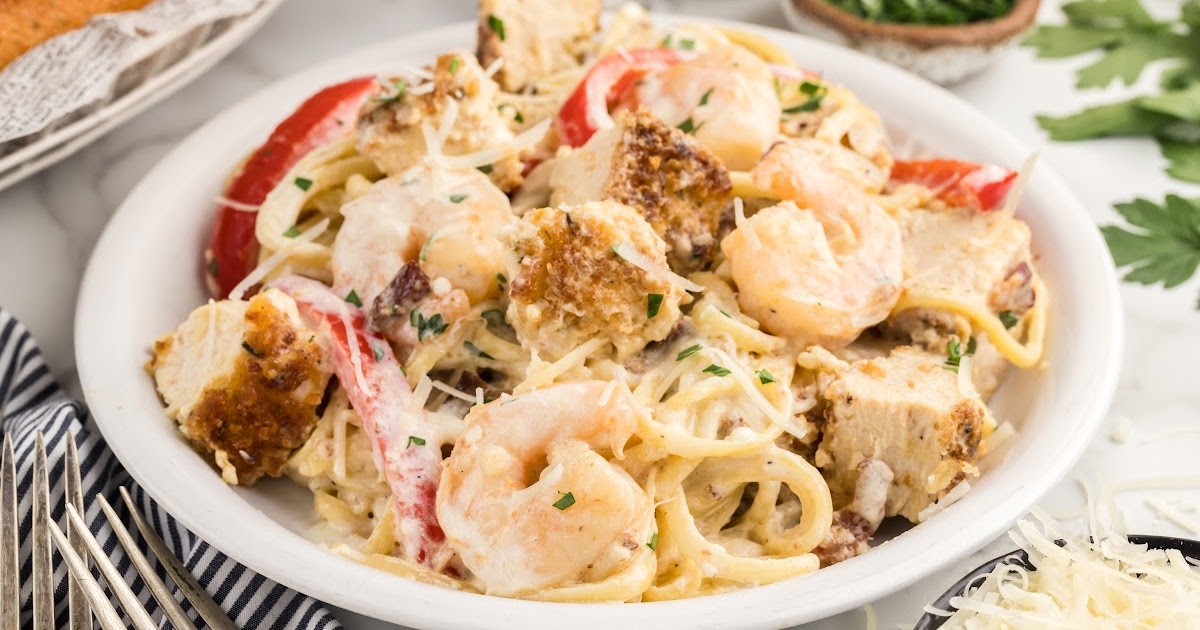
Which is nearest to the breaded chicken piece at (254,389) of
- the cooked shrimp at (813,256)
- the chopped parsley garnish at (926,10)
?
the cooked shrimp at (813,256)

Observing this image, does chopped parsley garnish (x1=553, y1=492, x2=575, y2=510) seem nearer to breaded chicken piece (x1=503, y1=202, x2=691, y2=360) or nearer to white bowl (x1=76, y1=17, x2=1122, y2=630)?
white bowl (x1=76, y1=17, x2=1122, y2=630)

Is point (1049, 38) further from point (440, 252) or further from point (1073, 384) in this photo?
point (440, 252)

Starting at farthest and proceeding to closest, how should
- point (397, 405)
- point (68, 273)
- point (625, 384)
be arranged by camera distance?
point (68, 273) → point (397, 405) → point (625, 384)

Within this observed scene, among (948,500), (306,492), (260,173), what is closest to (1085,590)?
(948,500)

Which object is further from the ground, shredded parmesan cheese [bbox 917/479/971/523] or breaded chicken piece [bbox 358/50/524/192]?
breaded chicken piece [bbox 358/50/524/192]

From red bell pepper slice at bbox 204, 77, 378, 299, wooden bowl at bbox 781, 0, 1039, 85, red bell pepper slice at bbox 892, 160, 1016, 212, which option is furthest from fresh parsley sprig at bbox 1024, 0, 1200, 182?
red bell pepper slice at bbox 204, 77, 378, 299

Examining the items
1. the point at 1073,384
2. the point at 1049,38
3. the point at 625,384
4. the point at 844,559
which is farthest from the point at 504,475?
the point at 1049,38

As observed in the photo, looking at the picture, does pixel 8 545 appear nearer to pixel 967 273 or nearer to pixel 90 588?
pixel 90 588
